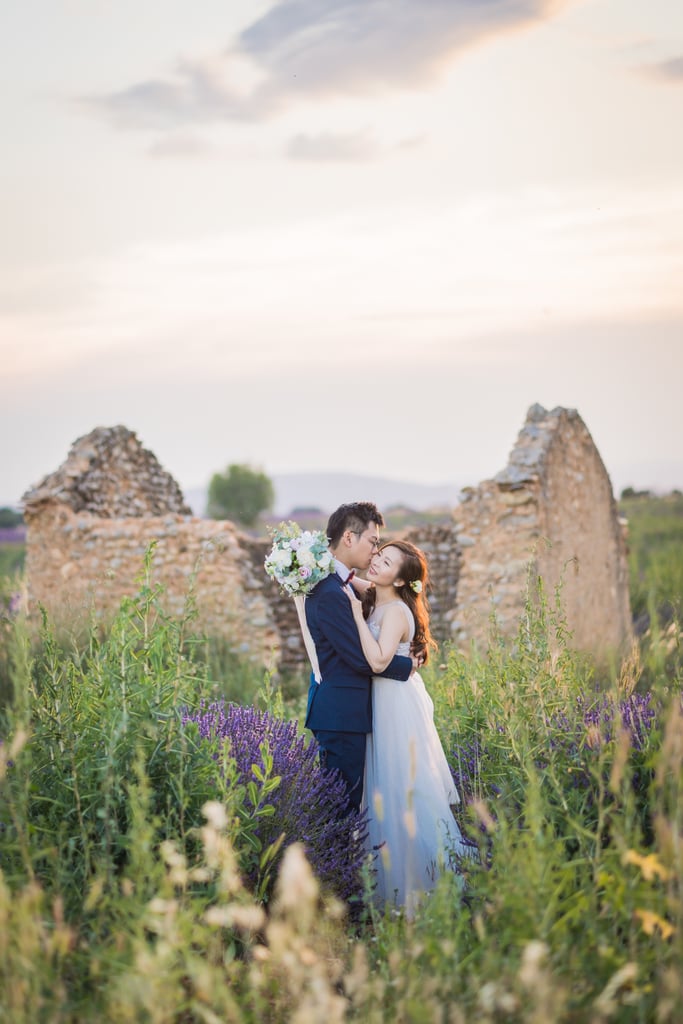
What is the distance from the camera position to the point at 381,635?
482 centimetres

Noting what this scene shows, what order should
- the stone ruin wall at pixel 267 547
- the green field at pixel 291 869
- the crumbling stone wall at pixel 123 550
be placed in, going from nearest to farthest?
the green field at pixel 291 869 < the stone ruin wall at pixel 267 547 < the crumbling stone wall at pixel 123 550

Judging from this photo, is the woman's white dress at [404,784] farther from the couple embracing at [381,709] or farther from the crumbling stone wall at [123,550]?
the crumbling stone wall at [123,550]

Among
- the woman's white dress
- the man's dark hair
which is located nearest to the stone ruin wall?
the man's dark hair

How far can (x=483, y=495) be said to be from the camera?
1101 centimetres

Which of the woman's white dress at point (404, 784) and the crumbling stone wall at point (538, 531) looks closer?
the woman's white dress at point (404, 784)

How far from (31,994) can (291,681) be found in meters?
9.14

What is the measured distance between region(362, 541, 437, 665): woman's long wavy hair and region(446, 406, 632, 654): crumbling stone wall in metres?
4.85

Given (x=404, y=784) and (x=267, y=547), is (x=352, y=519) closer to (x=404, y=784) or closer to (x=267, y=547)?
(x=404, y=784)

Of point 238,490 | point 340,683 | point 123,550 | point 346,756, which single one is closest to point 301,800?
point 346,756

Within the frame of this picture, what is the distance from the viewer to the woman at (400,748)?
4.70 meters

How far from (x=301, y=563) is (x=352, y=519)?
0.44 m

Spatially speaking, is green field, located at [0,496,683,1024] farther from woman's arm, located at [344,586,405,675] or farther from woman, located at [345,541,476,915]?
woman's arm, located at [344,586,405,675]

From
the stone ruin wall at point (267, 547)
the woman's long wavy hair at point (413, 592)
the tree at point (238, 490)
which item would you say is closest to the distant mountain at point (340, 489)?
the tree at point (238, 490)

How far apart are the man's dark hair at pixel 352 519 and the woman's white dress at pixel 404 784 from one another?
1.58ft
